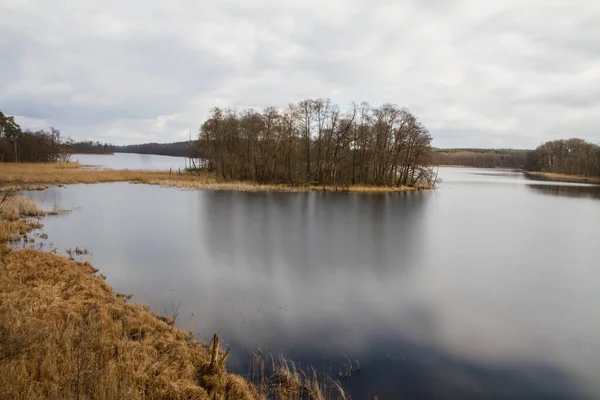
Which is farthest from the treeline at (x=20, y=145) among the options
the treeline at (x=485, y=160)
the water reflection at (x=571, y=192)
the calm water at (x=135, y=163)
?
the treeline at (x=485, y=160)

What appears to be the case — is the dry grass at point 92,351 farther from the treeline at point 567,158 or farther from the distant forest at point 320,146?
the treeline at point 567,158

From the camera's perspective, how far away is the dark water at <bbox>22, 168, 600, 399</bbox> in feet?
19.2

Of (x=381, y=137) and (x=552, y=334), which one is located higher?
(x=381, y=137)

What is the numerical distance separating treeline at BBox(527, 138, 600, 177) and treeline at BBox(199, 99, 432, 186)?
174 feet

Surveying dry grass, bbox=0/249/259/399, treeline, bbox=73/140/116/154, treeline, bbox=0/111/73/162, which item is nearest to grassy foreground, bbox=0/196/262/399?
dry grass, bbox=0/249/259/399

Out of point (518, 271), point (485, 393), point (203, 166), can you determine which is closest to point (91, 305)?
point (485, 393)

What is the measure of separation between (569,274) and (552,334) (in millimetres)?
5665

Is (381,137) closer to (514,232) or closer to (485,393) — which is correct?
(514,232)

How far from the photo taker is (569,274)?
1149cm

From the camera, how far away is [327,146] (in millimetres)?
42625

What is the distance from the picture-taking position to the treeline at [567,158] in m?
Result: 73.8

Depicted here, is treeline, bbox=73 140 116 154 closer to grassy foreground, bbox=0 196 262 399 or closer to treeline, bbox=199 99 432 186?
treeline, bbox=199 99 432 186

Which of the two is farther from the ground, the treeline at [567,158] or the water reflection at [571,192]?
the treeline at [567,158]

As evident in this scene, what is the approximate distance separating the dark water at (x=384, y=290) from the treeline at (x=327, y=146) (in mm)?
23085
